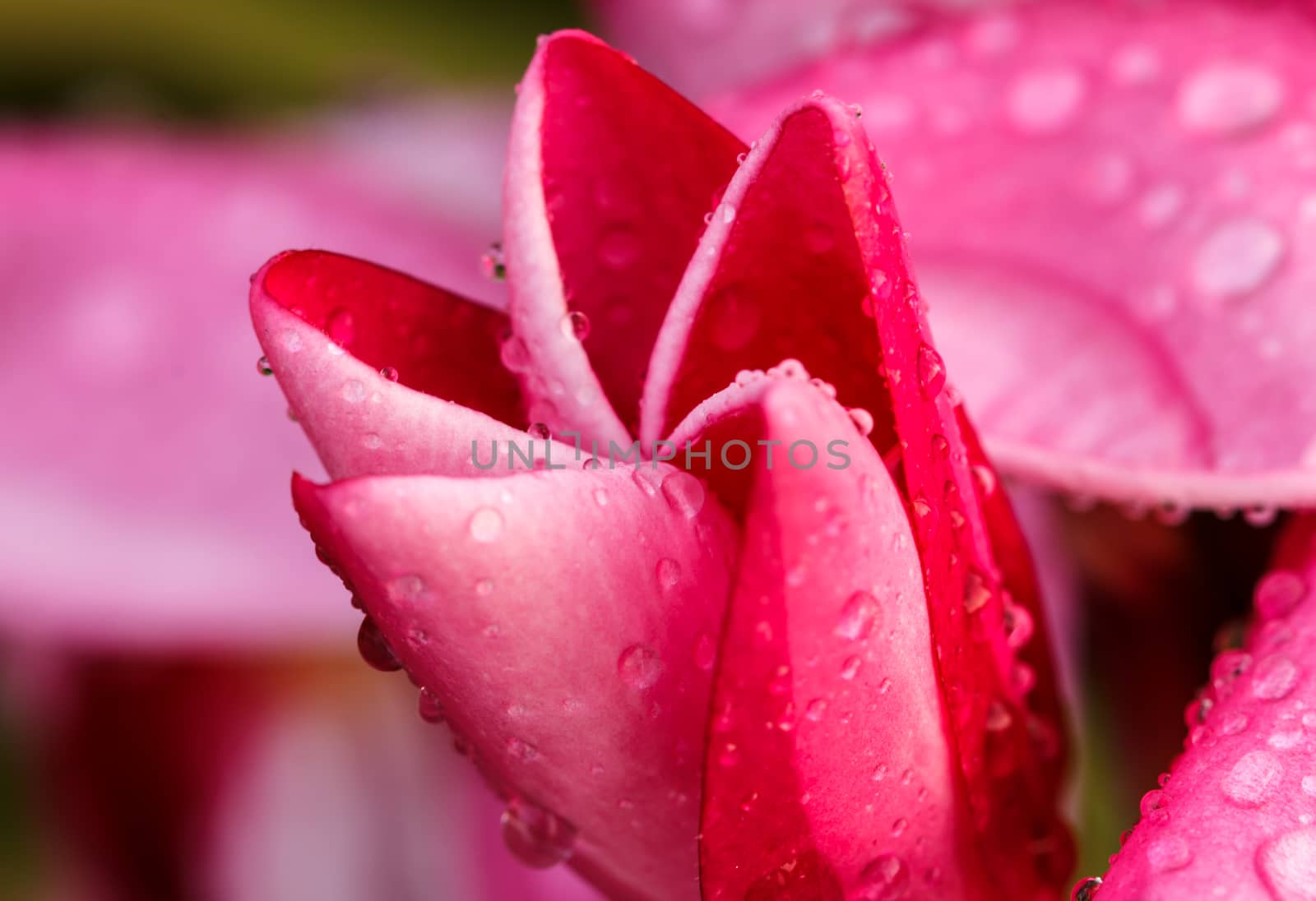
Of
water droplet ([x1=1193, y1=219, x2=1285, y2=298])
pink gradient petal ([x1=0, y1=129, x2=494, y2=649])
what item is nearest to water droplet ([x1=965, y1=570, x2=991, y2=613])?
water droplet ([x1=1193, y1=219, x2=1285, y2=298])

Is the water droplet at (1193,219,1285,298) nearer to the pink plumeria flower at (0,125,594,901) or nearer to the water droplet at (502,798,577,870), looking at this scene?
the water droplet at (502,798,577,870)

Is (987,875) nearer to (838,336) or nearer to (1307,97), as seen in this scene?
(838,336)

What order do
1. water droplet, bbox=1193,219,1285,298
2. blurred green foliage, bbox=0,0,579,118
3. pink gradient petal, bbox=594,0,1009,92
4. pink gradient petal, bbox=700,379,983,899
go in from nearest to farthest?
pink gradient petal, bbox=700,379,983,899, water droplet, bbox=1193,219,1285,298, pink gradient petal, bbox=594,0,1009,92, blurred green foliage, bbox=0,0,579,118

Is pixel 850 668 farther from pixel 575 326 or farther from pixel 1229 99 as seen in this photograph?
pixel 1229 99

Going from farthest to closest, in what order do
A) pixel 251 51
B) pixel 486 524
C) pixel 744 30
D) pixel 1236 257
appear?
pixel 251 51, pixel 744 30, pixel 1236 257, pixel 486 524

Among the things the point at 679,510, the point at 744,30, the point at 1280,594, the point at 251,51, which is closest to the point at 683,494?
the point at 679,510

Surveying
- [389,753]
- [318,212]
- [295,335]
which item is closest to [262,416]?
[318,212]

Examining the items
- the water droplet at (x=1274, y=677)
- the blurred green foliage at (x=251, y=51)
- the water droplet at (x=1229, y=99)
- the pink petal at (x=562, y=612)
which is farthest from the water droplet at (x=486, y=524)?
the blurred green foliage at (x=251, y=51)
